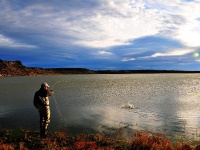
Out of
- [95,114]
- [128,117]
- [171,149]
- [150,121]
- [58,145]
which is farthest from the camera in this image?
[95,114]

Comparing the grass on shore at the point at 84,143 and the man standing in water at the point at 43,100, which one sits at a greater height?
the man standing in water at the point at 43,100

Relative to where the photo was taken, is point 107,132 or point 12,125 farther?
point 12,125

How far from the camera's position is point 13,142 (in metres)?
13.1

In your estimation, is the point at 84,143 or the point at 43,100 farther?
the point at 43,100

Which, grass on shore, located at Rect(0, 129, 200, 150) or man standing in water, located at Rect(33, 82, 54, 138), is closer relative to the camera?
grass on shore, located at Rect(0, 129, 200, 150)

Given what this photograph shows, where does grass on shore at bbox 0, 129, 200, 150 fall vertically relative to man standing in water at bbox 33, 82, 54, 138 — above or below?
below

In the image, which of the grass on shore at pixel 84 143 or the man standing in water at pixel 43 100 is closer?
the grass on shore at pixel 84 143

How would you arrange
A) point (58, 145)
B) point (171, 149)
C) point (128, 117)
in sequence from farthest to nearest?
point (128, 117) → point (58, 145) → point (171, 149)

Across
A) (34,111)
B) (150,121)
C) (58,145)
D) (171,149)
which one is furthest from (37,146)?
(34,111)

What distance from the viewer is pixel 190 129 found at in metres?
17.0

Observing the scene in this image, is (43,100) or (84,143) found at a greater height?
(43,100)

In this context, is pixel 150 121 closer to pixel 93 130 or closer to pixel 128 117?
pixel 128 117

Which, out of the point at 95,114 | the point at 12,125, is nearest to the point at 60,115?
the point at 95,114

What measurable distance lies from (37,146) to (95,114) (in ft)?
36.5
